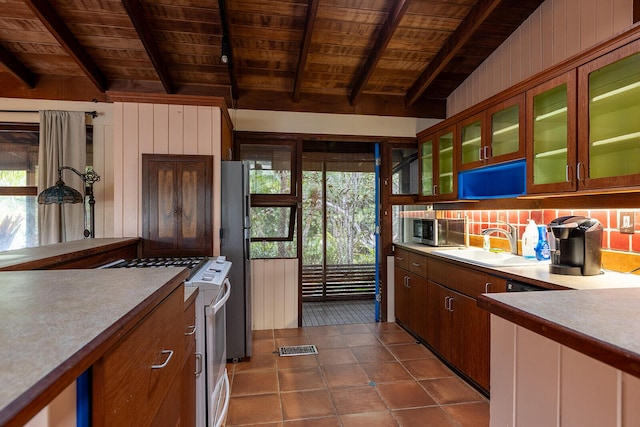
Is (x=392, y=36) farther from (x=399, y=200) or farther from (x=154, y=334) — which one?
(x=154, y=334)

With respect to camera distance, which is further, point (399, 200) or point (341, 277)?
point (341, 277)

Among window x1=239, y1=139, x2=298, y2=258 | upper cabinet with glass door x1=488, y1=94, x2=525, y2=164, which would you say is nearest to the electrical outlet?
upper cabinet with glass door x1=488, y1=94, x2=525, y2=164

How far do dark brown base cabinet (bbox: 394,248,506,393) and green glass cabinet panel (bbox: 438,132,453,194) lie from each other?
0.75 metres

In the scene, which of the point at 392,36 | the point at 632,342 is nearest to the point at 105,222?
the point at 392,36

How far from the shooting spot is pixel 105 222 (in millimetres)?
3381

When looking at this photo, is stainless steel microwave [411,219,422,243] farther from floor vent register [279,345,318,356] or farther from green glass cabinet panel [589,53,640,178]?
green glass cabinet panel [589,53,640,178]

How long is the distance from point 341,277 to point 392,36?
331 cm

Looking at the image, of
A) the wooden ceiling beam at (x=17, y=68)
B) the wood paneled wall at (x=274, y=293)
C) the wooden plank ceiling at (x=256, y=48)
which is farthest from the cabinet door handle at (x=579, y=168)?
the wooden ceiling beam at (x=17, y=68)

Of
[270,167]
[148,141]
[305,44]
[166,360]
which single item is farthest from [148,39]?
[166,360]

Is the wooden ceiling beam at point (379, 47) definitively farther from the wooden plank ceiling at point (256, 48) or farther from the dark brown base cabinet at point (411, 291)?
the dark brown base cabinet at point (411, 291)

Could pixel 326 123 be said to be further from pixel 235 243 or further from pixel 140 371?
pixel 140 371

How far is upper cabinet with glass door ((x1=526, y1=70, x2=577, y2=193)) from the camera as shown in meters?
1.95

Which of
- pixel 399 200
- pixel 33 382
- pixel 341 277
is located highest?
pixel 399 200

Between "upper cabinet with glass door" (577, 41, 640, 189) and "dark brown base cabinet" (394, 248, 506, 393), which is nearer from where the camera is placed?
"upper cabinet with glass door" (577, 41, 640, 189)
